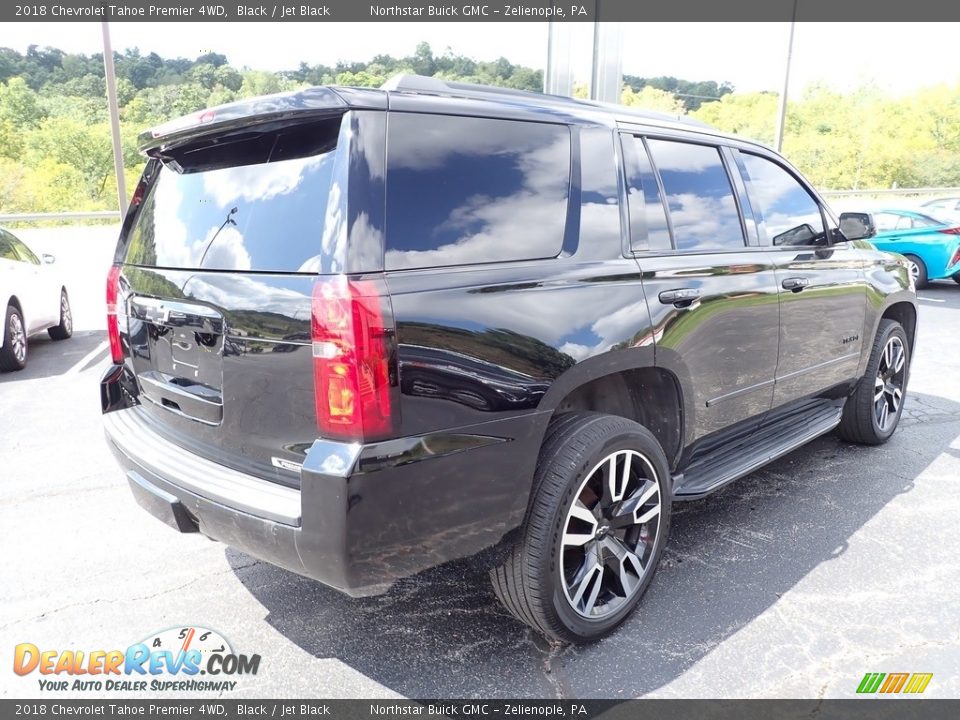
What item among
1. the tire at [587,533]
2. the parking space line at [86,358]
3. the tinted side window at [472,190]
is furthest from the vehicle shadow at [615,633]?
the parking space line at [86,358]

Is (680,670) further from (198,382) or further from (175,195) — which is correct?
(175,195)

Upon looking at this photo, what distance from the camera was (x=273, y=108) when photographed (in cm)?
224

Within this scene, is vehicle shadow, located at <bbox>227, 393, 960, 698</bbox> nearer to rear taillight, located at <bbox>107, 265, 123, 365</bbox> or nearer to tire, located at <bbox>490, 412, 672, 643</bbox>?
tire, located at <bbox>490, 412, 672, 643</bbox>

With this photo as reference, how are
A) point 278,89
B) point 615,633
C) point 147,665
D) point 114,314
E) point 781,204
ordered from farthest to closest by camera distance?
point 278,89 → point 781,204 → point 114,314 → point 615,633 → point 147,665

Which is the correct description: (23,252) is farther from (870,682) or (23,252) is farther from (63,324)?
(870,682)

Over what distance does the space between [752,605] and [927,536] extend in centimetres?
129

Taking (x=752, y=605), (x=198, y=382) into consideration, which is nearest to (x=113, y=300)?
(x=198, y=382)

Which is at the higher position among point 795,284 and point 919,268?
point 795,284

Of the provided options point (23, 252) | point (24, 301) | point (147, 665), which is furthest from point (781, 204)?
point (23, 252)

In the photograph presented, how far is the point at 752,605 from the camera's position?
2959mm

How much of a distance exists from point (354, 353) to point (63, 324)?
27.7 feet

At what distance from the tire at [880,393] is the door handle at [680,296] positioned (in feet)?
7.47

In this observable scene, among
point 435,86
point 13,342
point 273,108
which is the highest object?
point 435,86

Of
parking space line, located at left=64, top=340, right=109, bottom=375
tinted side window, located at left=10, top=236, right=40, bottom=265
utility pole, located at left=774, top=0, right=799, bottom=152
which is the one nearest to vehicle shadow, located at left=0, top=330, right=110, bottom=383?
parking space line, located at left=64, top=340, right=109, bottom=375
